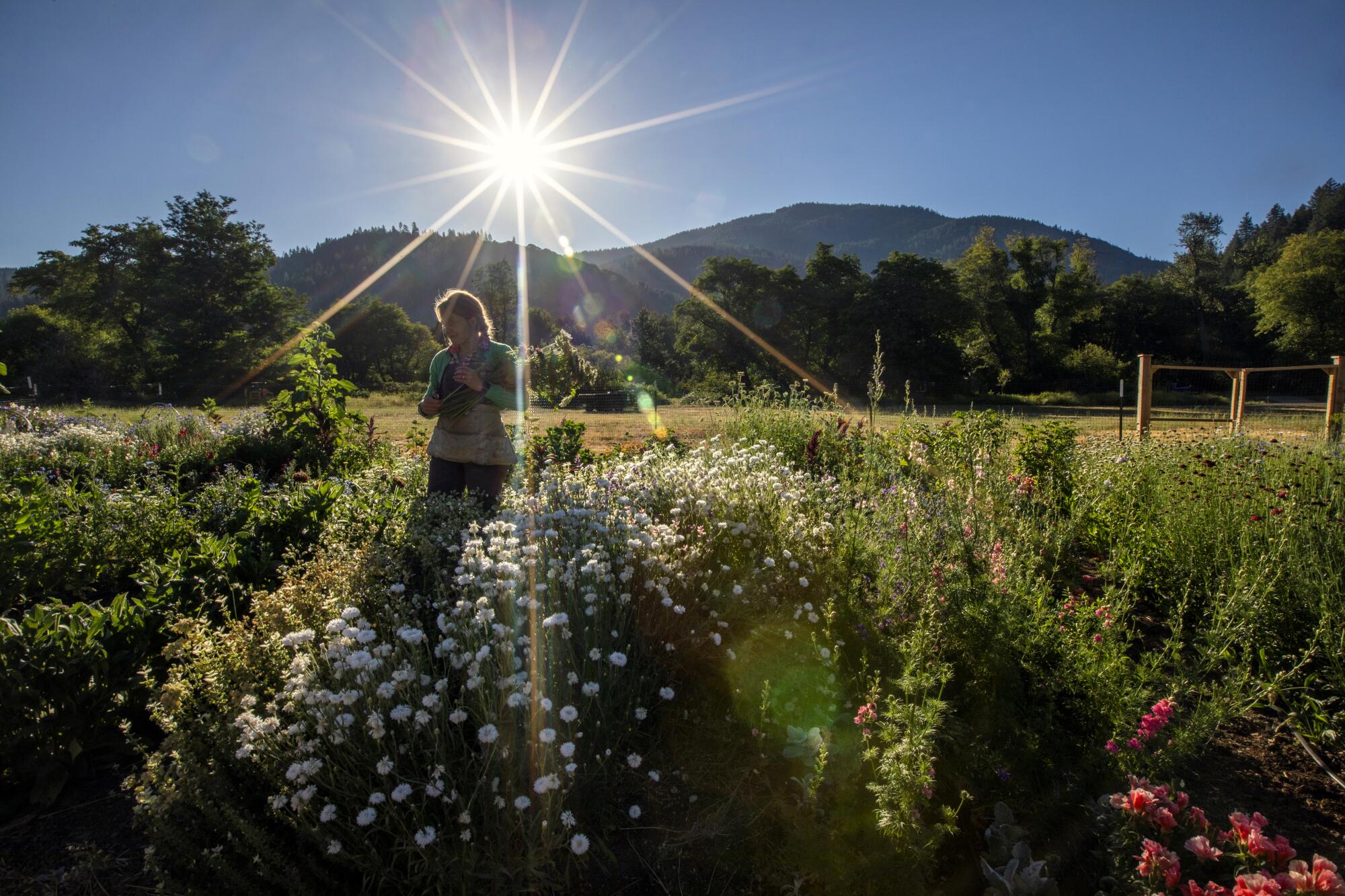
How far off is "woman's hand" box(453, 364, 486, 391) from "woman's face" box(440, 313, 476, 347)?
0.29 meters

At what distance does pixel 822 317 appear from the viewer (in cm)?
4359

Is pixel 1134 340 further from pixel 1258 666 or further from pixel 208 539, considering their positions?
pixel 208 539

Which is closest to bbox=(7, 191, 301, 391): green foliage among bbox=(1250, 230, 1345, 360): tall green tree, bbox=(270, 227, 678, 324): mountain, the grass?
the grass

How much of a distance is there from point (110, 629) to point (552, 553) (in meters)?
1.91

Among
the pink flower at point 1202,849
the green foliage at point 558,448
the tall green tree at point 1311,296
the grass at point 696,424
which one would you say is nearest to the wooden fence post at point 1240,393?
the grass at point 696,424

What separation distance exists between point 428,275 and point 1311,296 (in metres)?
163

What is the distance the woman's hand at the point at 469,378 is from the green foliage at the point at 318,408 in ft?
11.5

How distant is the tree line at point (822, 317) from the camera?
131 feet

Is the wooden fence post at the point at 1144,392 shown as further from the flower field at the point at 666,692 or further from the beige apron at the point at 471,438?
the beige apron at the point at 471,438

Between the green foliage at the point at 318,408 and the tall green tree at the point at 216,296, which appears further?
the tall green tree at the point at 216,296

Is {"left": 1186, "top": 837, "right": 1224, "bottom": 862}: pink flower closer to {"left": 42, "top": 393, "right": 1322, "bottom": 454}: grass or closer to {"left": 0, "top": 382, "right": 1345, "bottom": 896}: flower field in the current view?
{"left": 0, "top": 382, "right": 1345, "bottom": 896}: flower field

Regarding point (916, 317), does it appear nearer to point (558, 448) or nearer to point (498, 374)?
point (558, 448)

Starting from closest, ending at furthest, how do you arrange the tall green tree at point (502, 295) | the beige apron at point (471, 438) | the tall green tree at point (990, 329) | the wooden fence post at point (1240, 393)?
1. the beige apron at point (471, 438)
2. the wooden fence post at point (1240, 393)
3. the tall green tree at point (990, 329)
4. the tall green tree at point (502, 295)

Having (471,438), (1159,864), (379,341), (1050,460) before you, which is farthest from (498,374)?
(379,341)
